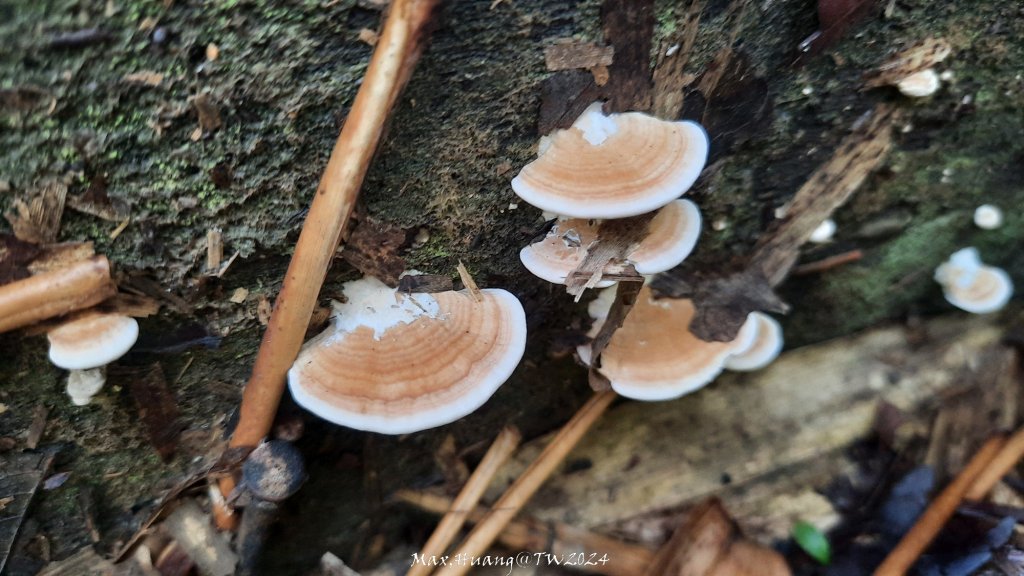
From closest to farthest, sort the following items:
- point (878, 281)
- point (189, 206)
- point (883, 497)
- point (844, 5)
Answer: point (189, 206)
point (844, 5)
point (883, 497)
point (878, 281)

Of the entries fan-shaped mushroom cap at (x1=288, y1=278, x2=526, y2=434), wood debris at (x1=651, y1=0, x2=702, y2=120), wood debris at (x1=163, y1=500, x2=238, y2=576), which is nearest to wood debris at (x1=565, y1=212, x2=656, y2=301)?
fan-shaped mushroom cap at (x1=288, y1=278, x2=526, y2=434)

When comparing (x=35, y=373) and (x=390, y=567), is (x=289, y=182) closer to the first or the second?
(x=35, y=373)

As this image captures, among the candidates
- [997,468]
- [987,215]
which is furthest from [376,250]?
[987,215]

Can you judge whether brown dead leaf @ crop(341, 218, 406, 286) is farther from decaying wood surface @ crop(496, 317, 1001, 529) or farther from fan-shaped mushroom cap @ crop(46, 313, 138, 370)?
decaying wood surface @ crop(496, 317, 1001, 529)

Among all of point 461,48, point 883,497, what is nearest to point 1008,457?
point 883,497

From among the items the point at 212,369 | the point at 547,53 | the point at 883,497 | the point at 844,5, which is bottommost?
the point at 883,497

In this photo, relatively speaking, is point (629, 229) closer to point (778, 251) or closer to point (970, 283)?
point (778, 251)

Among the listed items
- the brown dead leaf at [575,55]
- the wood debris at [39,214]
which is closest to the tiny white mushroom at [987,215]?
the brown dead leaf at [575,55]
